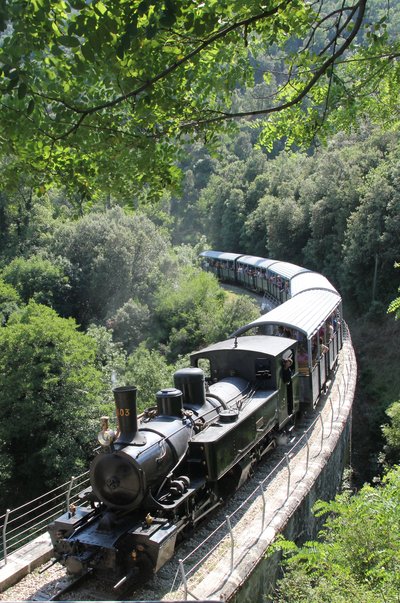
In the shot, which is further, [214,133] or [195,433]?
[195,433]

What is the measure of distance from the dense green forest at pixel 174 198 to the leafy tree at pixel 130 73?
0.02 meters

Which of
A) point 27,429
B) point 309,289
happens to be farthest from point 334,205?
point 27,429

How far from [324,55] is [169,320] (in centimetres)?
2506

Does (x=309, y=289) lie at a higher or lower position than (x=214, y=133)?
lower

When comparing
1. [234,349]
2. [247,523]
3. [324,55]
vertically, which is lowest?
[247,523]

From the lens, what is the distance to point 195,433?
9133 millimetres

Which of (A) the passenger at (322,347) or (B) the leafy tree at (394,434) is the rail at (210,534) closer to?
(A) the passenger at (322,347)

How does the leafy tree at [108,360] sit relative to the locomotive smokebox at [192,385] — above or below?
below

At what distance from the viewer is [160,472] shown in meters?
7.92

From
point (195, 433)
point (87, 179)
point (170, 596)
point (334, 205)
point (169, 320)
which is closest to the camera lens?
point (87, 179)

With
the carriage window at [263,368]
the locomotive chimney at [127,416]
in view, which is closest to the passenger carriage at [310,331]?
the carriage window at [263,368]

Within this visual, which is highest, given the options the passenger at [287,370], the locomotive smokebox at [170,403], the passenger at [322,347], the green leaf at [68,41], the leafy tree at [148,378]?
the green leaf at [68,41]

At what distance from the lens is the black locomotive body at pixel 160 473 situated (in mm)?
7324

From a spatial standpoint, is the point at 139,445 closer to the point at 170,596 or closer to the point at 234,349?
the point at 170,596
